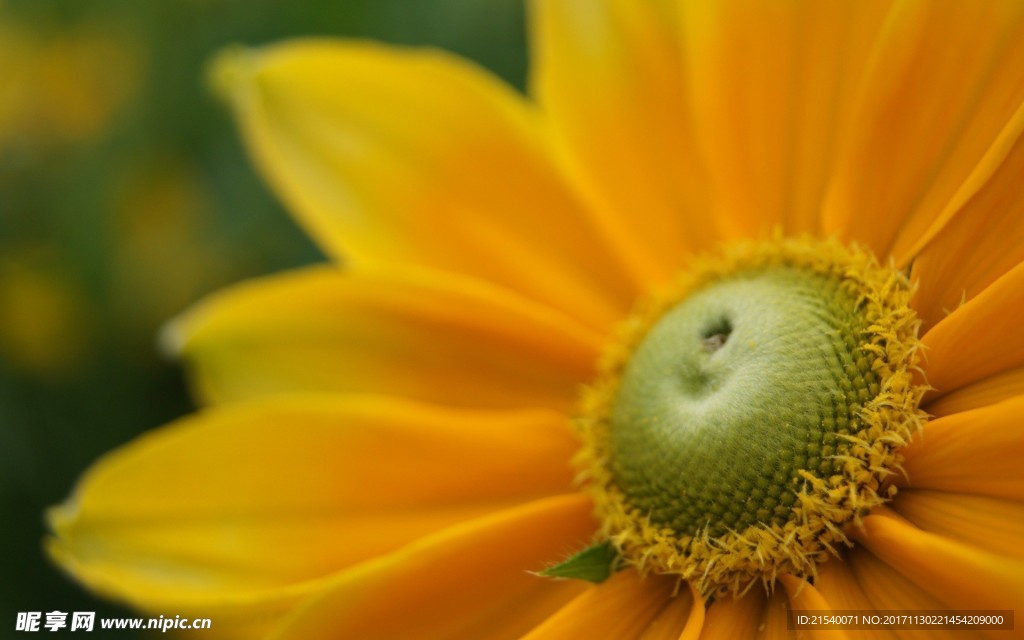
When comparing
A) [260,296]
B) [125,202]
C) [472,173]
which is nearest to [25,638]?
[260,296]

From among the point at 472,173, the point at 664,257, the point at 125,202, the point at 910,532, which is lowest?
the point at 910,532

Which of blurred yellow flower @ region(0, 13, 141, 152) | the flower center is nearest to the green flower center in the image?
the flower center

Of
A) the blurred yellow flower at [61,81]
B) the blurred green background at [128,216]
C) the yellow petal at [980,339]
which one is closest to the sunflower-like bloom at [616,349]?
the yellow petal at [980,339]

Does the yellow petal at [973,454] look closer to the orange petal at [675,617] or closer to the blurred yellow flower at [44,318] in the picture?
the orange petal at [675,617]

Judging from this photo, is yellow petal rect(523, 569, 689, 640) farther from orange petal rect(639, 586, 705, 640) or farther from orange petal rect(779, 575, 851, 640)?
orange petal rect(779, 575, 851, 640)

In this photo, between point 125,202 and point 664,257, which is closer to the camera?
point 664,257

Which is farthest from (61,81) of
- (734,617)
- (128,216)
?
(734,617)

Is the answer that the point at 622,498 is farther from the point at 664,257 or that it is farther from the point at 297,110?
the point at 297,110
